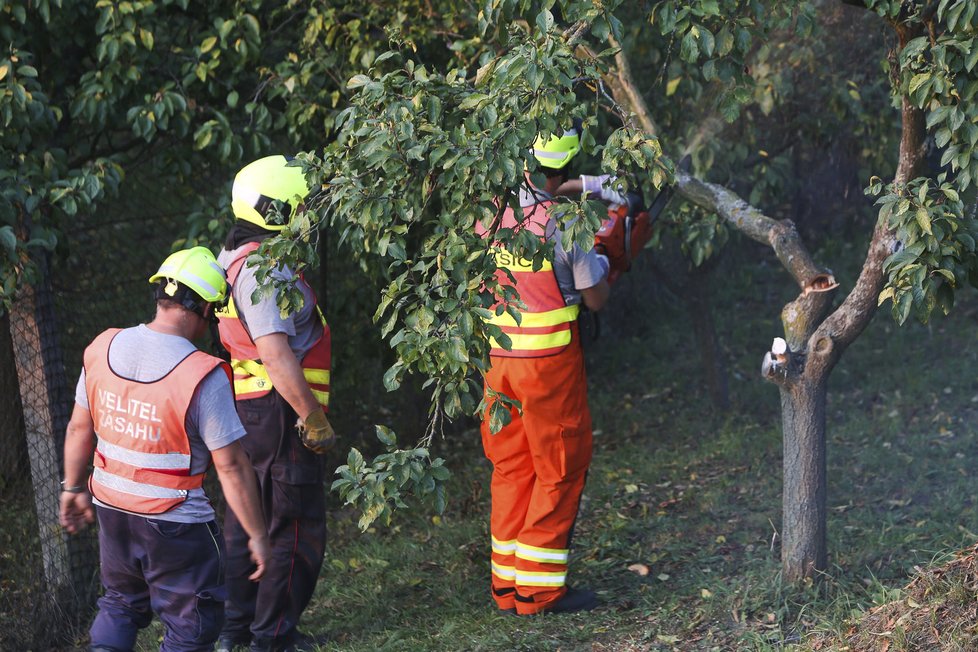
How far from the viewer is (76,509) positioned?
3.32 meters

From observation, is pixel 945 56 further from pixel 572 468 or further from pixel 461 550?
pixel 461 550

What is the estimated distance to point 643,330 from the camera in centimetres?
831

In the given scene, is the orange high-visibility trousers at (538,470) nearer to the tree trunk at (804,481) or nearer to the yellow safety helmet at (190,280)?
the tree trunk at (804,481)

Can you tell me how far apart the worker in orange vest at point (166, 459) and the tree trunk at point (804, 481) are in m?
1.96

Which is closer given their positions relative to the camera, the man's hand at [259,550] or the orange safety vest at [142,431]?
the orange safety vest at [142,431]

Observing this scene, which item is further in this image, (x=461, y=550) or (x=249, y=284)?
(x=461, y=550)

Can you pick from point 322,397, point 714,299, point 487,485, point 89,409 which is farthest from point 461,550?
point 714,299

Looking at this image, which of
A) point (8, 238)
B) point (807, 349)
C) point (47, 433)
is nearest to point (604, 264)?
point (807, 349)

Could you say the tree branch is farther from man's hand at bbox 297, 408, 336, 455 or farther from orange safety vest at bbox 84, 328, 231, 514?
orange safety vest at bbox 84, 328, 231, 514

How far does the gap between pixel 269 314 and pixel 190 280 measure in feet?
1.83

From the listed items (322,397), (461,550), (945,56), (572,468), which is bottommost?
(461,550)

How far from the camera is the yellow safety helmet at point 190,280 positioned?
3.06m

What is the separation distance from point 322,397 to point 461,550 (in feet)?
4.31

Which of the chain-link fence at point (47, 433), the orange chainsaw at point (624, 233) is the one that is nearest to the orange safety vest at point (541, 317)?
the orange chainsaw at point (624, 233)
